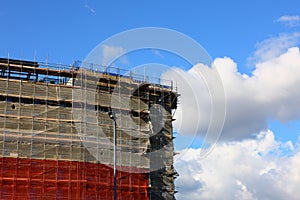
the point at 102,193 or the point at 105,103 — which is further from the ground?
the point at 105,103

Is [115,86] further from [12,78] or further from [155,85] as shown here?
[12,78]

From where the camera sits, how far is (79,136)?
186ft

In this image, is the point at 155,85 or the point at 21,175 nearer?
the point at 21,175

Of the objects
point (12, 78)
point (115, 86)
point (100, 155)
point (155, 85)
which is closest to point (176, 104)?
point (155, 85)

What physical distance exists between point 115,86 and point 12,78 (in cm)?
1184

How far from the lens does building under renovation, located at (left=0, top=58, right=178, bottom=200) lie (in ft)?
177

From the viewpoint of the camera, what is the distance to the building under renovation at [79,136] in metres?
53.9

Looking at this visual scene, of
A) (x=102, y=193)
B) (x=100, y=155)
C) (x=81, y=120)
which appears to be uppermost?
(x=81, y=120)

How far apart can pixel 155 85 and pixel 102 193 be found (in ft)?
51.7

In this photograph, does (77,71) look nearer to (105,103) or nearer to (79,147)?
(105,103)

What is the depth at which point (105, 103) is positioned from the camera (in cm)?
6044

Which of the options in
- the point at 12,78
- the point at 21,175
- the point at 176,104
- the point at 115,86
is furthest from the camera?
the point at 176,104

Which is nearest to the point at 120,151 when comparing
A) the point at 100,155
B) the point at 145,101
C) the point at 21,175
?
the point at 100,155

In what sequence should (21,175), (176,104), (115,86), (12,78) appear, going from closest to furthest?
(21,175) < (12,78) < (115,86) < (176,104)
